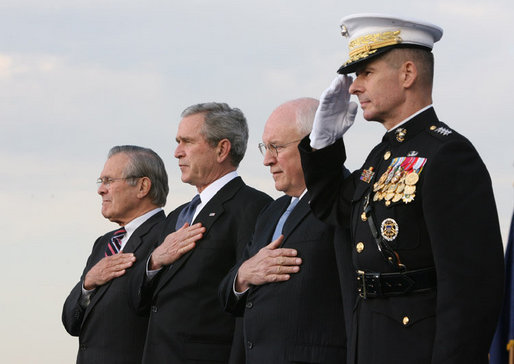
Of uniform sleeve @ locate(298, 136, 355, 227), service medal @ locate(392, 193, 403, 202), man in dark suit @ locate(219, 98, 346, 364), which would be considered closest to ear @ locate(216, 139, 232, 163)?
man in dark suit @ locate(219, 98, 346, 364)

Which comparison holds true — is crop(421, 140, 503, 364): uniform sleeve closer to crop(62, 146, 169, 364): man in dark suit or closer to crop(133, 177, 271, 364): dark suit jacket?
crop(133, 177, 271, 364): dark suit jacket

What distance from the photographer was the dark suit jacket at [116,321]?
7.90 meters

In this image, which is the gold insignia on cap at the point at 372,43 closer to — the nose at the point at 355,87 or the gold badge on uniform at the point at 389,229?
the nose at the point at 355,87

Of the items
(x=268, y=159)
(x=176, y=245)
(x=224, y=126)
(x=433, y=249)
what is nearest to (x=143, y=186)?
(x=224, y=126)

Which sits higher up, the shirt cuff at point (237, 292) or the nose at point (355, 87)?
the nose at point (355, 87)

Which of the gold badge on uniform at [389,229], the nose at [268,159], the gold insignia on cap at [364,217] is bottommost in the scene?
the gold badge on uniform at [389,229]

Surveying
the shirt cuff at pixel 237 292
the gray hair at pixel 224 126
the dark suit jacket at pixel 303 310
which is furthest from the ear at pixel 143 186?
the dark suit jacket at pixel 303 310

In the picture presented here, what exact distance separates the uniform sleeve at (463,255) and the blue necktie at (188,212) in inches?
126

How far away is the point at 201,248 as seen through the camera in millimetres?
6926

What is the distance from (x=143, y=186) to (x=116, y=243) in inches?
23.8

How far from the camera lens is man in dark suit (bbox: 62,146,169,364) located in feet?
26.0

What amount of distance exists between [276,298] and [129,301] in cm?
226

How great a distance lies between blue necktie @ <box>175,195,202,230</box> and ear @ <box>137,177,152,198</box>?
1139 mm

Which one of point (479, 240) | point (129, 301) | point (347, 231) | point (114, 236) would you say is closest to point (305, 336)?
point (347, 231)
